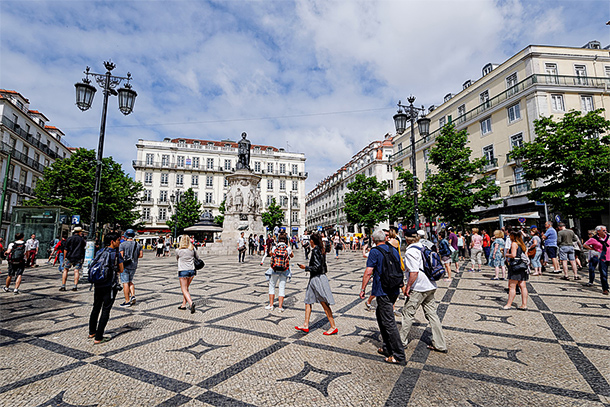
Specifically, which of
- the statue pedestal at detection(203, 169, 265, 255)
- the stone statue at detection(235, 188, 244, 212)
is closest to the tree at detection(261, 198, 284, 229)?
the statue pedestal at detection(203, 169, 265, 255)

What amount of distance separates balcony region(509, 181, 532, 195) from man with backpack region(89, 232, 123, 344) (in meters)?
28.1

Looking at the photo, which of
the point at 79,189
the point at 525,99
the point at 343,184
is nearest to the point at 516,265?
the point at 525,99

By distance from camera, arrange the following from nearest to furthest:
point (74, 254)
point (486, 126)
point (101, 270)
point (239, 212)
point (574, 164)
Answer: point (101, 270), point (74, 254), point (574, 164), point (239, 212), point (486, 126)

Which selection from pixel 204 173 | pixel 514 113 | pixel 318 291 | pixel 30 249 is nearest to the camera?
pixel 318 291

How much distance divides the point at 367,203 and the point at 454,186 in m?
18.0

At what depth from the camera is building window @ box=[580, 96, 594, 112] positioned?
24.7m

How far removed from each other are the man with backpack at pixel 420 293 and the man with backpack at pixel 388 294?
0.93 feet

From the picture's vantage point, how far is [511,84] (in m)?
26.5

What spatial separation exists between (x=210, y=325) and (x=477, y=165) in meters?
21.2

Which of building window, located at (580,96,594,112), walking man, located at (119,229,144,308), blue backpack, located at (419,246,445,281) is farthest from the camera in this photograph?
building window, located at (580,96,594,112)

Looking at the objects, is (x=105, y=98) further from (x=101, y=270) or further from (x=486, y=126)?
(x=486, y=126)

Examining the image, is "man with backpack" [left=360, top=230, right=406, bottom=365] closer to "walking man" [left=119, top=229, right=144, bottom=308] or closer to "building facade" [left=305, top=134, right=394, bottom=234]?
"walking man" [left=119, top=229, right=144, bottom=308]

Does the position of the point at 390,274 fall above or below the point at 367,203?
below

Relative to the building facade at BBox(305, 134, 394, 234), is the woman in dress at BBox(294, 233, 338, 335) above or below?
below
